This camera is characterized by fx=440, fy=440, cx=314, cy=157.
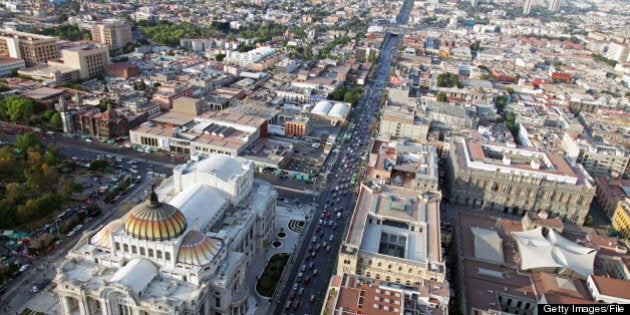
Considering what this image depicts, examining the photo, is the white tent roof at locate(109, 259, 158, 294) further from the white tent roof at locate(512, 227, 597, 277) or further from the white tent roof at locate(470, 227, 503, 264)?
the white tent roof at locate(512, 227, 597, 277)

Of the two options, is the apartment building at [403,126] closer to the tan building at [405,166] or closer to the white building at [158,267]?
the tan building at [405,166]

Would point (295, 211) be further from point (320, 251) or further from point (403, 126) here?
point (403, 126)

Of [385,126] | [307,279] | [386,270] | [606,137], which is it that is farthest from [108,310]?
[606,137]

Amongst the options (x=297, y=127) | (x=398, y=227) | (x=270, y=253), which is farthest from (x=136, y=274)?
(x=297, y=127)

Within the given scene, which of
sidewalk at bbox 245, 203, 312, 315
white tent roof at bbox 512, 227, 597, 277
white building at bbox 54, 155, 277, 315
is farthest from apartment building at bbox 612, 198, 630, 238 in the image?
white building at bbox 54, 155, 277, 315

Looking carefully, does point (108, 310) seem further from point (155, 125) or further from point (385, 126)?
point (385, 126)
